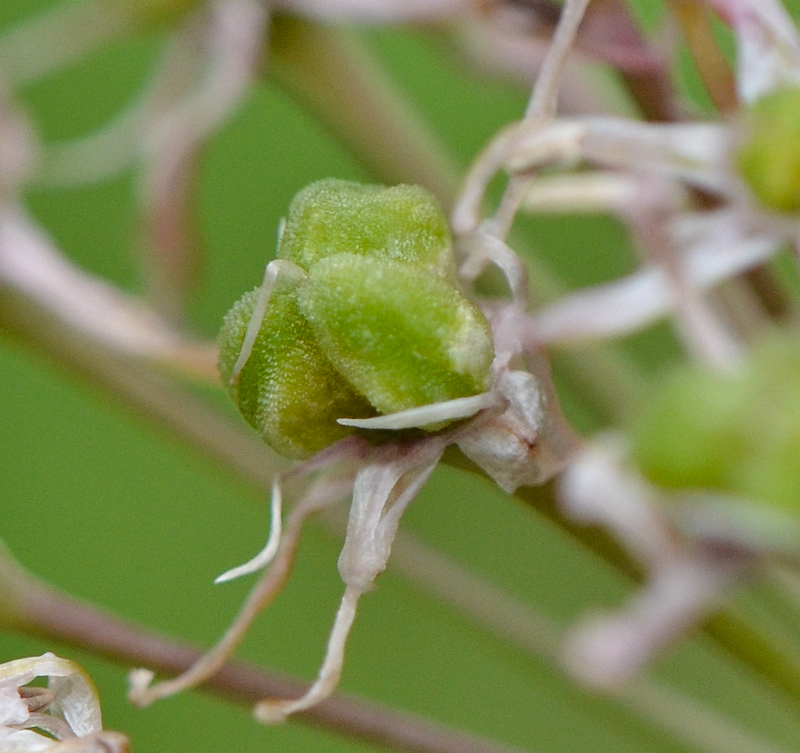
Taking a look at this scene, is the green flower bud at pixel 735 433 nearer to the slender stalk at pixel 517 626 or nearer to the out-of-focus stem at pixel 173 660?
the out-of-focus stem at pixel 173 660

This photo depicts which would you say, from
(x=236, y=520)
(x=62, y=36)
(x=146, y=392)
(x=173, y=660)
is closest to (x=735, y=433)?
(x=173, y=660)

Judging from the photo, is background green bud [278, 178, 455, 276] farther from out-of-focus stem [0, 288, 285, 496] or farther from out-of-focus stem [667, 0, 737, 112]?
out-of-focus stem [0, 288, 285, 496]

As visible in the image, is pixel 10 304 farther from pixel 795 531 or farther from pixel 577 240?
pixel 577 240

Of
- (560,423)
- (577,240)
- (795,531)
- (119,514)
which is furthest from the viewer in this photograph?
(119,514)

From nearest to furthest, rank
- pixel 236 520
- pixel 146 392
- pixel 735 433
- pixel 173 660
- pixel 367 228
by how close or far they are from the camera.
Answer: pixel 735 433
pixel 367 228
pixel 173 660
pixel 146 392
pixel 236 520

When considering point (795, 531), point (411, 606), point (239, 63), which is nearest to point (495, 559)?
point (411, 606)

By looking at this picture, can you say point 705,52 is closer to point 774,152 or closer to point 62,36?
point 774,152

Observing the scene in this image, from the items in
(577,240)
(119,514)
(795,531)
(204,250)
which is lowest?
(119,514)
